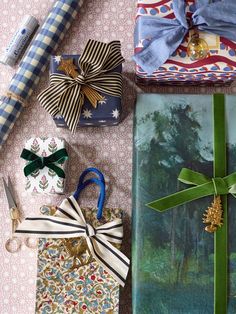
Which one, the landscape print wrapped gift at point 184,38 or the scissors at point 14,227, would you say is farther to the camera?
the scissors at point 14,227

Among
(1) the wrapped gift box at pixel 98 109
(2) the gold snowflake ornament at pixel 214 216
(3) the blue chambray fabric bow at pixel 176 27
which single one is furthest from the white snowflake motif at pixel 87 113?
(2) the gold snowflake ornament at pixel 214 216

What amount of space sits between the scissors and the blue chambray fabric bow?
34 cm

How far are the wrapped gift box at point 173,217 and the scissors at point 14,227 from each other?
19cm

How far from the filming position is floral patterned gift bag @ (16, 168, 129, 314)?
830 millimetres

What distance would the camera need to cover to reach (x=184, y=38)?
2.49 feet

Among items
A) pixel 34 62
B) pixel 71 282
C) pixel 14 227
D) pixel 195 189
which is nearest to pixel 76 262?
pixel 71 282

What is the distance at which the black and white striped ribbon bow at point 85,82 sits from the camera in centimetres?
81

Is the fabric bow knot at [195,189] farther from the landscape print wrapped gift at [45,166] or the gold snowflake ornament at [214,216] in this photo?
the landscape print wrapped gift at [45,166]

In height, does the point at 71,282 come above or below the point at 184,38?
below

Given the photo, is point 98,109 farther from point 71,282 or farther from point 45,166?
point 71,282

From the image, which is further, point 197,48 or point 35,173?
point 35,173

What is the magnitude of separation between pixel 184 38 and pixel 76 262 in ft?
1.36

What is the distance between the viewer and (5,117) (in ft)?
2.88

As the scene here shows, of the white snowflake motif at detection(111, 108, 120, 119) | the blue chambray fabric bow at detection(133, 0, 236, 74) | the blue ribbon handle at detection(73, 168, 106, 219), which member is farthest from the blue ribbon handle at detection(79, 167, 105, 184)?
the blue chambray fabric bow at detection(133, 0, 236, 74)
